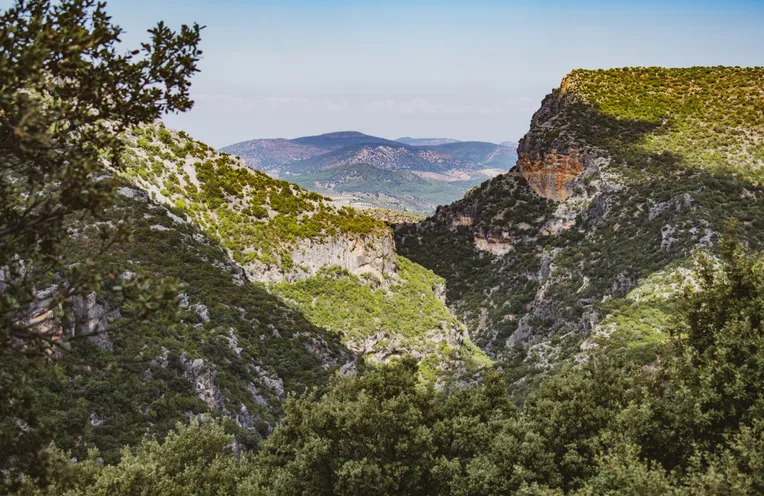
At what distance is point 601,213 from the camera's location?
69.4 meters

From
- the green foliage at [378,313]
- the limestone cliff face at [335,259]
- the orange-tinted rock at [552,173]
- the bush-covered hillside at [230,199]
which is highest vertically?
the orange-tinted rock at [552,173]

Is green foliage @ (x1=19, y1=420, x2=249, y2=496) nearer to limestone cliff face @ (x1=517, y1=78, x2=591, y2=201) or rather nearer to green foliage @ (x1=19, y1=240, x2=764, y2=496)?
green foliage @ (x1=19, y1=240, x2=764, y2=496)

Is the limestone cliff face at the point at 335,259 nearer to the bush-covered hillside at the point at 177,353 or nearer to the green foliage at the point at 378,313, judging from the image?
the green foliage at the point at 378,313

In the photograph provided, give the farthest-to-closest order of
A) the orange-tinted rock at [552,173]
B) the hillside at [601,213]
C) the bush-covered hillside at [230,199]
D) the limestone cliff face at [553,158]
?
1. the orange-tinted rock at [552,173]
2. the limestone cliff face at [553,158]
3. the hillside at [601,213]
4. the bush-covered hillside at [230,199]

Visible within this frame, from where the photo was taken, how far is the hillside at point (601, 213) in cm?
5003

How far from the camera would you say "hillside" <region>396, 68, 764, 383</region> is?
5003 centimetres

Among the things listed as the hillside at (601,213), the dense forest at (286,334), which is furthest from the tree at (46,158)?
the hillside at (601,213)

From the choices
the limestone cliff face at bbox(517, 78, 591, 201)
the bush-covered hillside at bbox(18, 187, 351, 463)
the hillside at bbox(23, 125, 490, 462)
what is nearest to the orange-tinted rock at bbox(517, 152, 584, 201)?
the limestone cliff face at bbox(517, 78, 591, 201)

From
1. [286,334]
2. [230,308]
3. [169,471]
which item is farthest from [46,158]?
[286,334]

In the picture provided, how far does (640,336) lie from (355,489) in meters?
32.1

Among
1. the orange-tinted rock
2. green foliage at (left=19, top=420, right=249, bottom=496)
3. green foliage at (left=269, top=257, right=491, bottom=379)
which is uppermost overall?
the orange-tinted rock

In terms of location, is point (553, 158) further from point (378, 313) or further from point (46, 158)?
point (46, 158)

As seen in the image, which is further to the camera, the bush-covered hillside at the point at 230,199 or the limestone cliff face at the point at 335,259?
the limestone cliff face at the point at 335,259

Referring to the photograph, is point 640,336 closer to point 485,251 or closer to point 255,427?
point 255,427
